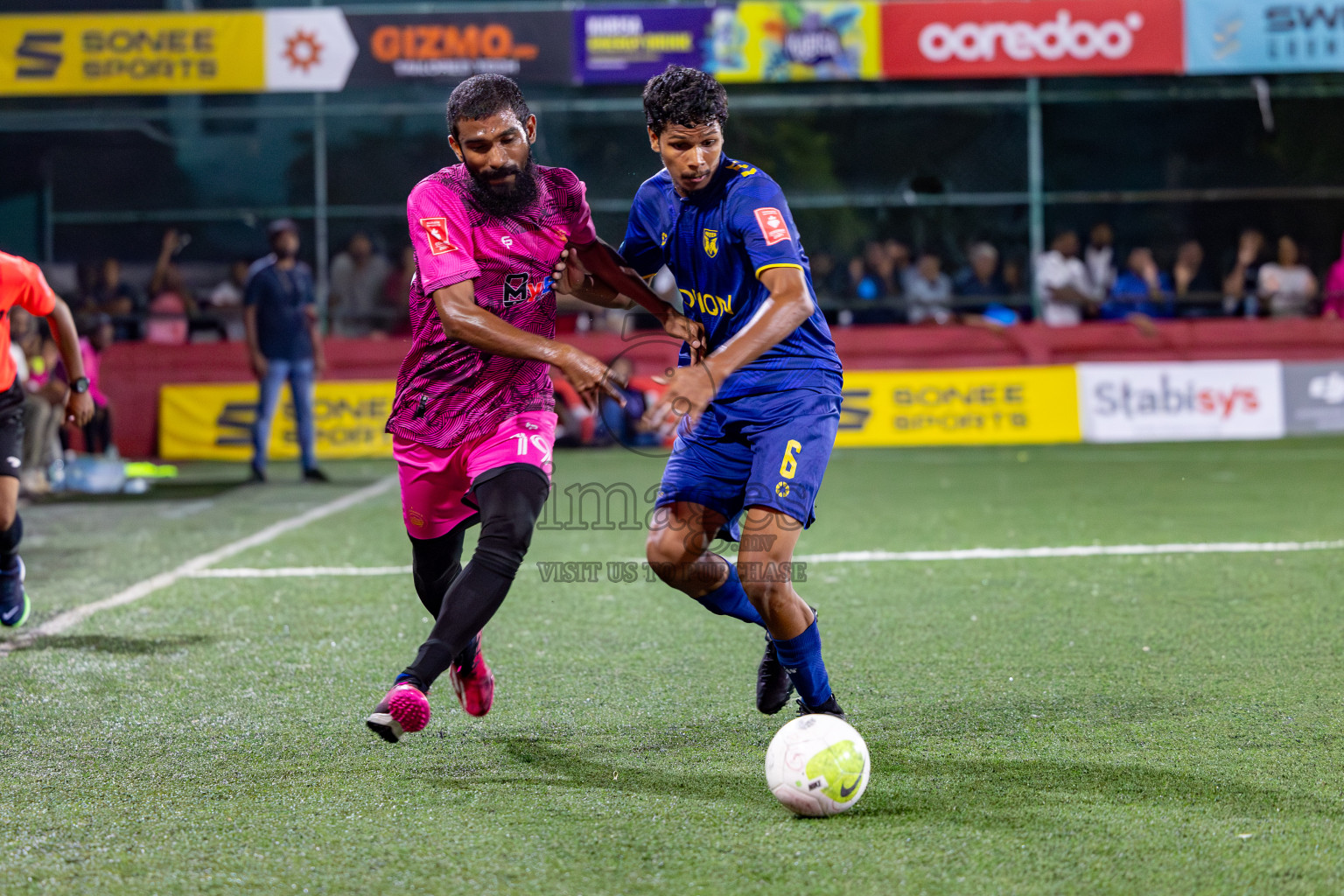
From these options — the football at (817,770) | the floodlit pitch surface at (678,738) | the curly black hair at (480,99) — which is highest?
the curly black hair at (480,99)

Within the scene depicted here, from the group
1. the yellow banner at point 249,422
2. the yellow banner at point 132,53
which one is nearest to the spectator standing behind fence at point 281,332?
the yellow banner at point 249,422

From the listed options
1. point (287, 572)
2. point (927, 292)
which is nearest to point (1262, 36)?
point (927, 292)

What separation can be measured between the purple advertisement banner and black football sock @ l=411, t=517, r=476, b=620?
42.9ft

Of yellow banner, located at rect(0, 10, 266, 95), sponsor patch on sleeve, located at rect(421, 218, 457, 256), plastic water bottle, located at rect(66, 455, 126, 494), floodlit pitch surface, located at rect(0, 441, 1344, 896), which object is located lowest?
plastic water bottle, located at rect(66, 455, 126, 494)

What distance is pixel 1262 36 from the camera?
16.9 meters

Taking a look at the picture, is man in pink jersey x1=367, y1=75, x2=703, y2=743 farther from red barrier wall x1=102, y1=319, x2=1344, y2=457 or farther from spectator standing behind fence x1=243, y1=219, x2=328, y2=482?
red barrier wall x1=102, y1=319, x2=1344, y2=457

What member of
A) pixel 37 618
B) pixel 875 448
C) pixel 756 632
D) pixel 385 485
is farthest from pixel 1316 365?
pixel 37 618

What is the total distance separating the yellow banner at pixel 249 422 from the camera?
15.4 m

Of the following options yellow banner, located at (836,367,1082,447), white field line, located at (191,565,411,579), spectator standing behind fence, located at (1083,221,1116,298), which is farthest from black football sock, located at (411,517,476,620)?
spectator standing behind fence, located at (1083,221,1116,298)

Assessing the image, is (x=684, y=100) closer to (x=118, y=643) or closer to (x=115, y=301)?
(x=118, y=643)

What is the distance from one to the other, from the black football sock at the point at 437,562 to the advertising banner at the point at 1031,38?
13.7 m

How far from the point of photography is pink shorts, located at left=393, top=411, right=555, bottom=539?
4.08 meters

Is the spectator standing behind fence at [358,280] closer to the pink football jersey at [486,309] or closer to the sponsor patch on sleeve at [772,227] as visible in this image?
the pink football jersey at [486,309]

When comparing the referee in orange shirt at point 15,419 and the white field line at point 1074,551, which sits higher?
the referee in orange shirt at point 15,419
